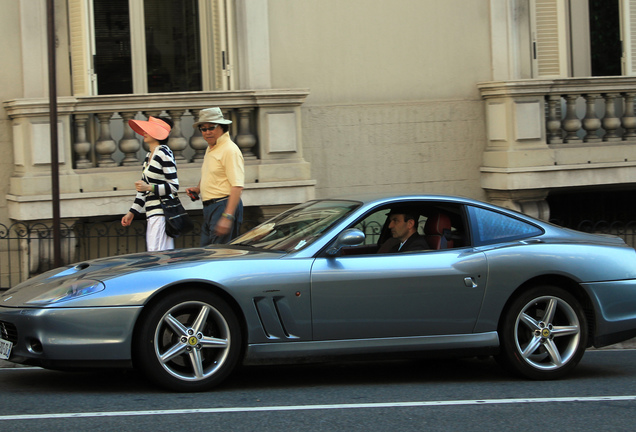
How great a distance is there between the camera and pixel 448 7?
12602 mm

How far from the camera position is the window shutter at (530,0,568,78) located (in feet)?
42.6

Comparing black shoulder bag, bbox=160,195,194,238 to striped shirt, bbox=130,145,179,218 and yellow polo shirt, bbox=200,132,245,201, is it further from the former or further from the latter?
yellow polo shirt, bbox=200,132,245,201

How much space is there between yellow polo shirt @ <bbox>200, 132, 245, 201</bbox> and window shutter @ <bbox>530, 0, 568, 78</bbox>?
6005 millimetres

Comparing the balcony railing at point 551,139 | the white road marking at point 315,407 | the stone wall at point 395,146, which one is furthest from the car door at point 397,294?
the balcony railing at point 551,139

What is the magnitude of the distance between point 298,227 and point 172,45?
20.8 ft

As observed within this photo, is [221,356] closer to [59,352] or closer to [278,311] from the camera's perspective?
[278,311]

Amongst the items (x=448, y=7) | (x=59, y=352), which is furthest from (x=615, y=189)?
(x=59, y=352)

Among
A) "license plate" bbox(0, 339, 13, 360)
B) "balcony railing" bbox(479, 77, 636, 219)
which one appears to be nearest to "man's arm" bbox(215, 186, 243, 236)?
"license plate" bbox(0, 339, 13, 360)

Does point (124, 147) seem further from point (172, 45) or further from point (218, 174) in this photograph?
point (218, 174)

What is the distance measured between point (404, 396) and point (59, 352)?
2.22 meters

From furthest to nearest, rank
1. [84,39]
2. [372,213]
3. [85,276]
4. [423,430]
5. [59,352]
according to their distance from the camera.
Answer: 1. [84,39]
2. [372,213]
3. [85,276]
4. [59,352]
5. [423,430]

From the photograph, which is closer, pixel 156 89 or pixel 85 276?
pixel 85 276

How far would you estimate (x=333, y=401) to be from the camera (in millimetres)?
5953

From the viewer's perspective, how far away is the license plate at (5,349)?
237 inches
